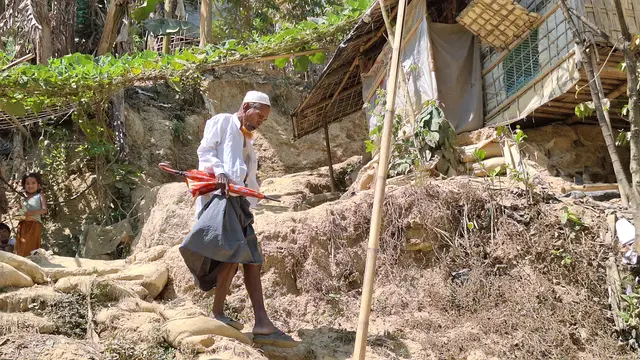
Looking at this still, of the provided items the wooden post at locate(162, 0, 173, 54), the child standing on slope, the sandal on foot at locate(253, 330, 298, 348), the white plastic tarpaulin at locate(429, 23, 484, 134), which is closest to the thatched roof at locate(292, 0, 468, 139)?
the white plastic tarpaulin at locate(429, 23, 484, 134)

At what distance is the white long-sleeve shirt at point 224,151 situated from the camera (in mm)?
4555

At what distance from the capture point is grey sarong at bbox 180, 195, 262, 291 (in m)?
4.34

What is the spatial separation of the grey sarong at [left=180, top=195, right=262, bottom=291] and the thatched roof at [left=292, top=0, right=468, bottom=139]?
4181 millimetres

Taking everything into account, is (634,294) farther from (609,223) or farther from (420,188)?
(420,188)

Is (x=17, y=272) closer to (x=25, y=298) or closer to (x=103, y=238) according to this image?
(x=25, y=298)

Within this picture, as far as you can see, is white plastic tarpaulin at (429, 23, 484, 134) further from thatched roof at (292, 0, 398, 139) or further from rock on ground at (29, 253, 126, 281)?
rock on ground at (29, 253, 126, 281)

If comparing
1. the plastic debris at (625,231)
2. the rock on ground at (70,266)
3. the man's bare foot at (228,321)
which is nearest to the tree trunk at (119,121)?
the rock on ground at (70,266)

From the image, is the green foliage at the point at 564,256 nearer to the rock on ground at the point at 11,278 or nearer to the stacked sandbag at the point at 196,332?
the stacked sandbag at the point at 196,332

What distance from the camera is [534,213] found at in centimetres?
572

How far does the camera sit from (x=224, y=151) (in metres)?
4.62

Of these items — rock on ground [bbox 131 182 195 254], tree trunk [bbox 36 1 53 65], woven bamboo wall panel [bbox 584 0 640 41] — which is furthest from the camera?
tree trunk [bbox 36 1 53 65]

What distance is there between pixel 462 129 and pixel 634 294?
366 cm

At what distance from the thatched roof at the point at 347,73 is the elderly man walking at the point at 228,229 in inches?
150

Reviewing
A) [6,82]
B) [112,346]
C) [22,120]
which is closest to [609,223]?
[112,346]
